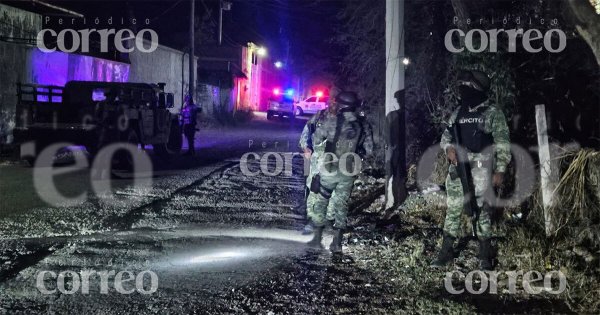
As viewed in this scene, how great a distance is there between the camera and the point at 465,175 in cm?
510

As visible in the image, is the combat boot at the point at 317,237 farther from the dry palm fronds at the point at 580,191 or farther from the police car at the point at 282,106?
the police car at the point at 282,106

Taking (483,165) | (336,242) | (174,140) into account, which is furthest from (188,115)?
(483,165)

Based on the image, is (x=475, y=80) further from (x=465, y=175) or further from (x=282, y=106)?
(x=282, y=106)

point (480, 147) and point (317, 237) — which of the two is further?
point (317, 237)

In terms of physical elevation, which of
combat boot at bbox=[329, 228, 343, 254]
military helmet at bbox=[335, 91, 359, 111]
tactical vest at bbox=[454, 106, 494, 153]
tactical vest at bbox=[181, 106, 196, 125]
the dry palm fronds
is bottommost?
combat boot at bbox=[329, 228, 343, 254]

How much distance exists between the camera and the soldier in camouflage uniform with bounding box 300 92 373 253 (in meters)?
6.10

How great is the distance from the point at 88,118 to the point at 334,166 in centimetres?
699

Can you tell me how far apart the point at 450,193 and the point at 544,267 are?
3.52ft

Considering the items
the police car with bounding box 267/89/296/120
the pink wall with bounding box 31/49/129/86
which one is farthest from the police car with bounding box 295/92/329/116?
the pink wall with bounding box 31/49/129/86

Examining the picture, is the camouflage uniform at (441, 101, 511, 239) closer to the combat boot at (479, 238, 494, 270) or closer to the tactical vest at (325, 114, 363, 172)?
the combat boot at (479, 238, 494, 270)

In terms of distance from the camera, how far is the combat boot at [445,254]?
5.22 m

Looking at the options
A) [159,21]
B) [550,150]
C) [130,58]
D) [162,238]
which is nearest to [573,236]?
[550,150]

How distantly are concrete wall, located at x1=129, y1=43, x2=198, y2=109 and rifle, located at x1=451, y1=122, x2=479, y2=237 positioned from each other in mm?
21298

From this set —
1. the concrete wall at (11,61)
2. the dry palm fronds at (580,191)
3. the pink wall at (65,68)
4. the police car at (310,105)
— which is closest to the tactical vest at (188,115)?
the concrete wall at (11,61)
